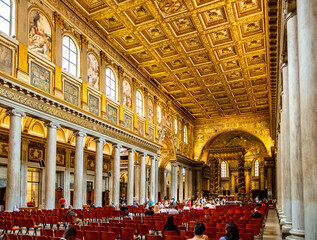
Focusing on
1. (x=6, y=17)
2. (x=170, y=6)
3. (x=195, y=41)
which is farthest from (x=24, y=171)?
(x=195, y=41)

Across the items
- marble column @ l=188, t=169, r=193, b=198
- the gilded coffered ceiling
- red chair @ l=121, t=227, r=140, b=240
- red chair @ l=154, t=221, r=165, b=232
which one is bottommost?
marble column @ l=188, t=169, r=193, b=198

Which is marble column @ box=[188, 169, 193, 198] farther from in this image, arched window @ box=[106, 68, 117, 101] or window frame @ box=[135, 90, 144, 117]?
arched window @ box=[106, 68, 117, 101]

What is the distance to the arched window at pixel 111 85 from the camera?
79.8ft

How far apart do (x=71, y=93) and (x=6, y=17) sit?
5.60 meters

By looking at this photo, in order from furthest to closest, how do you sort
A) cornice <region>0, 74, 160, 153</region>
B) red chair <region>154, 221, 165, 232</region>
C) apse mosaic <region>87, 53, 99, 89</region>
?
1. apse mosaic <region>87, 53, 99, 89</region>
2. cornice <region>0, 74, 160, 153</region>
3. red chair <region>154, 221, 165, 232</region>

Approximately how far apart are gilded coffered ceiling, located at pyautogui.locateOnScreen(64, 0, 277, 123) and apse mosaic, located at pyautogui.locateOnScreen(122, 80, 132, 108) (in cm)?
223

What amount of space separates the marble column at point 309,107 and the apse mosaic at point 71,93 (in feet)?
49.9

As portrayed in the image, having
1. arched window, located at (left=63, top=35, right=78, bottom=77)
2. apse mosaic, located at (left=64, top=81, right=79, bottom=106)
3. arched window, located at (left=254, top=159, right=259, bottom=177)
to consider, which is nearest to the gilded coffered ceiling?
arched window, located at (left=63, top=35, right=78, bottom=77)

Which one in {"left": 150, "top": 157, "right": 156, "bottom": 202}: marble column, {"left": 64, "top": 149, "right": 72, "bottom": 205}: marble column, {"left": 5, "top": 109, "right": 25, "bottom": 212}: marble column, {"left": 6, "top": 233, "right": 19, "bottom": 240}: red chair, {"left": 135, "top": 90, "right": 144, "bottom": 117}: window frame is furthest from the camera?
{"left": 150, "top": 157, "right": 156, "bottom": 202}: marble column

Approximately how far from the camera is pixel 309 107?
574 centimetres

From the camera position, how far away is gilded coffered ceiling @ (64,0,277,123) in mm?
20172

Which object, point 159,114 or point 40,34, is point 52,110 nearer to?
point 40,34

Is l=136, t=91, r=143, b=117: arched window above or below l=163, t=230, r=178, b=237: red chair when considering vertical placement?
above

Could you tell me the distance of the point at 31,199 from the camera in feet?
71.8
